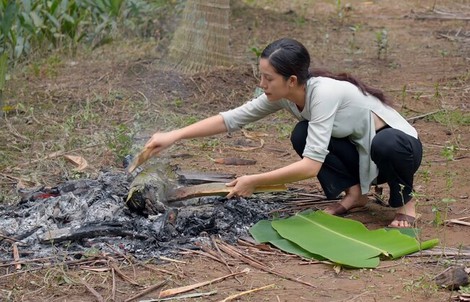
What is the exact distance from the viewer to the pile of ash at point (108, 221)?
438 centimetres

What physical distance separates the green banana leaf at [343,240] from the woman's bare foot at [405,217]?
0.26 meters

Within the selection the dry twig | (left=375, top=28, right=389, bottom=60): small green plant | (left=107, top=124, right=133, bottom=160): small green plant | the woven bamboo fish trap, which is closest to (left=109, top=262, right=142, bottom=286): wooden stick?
the dry twig

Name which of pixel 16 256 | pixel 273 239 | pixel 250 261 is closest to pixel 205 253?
pixel 250 261

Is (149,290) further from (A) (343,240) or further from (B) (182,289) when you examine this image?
(A) (343,240)

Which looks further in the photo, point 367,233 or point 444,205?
point 444,205

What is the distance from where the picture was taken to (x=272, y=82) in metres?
4.43

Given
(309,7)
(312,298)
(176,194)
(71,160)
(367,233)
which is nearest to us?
(312,298)

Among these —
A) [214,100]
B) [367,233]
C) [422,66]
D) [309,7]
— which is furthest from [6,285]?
[309,7]

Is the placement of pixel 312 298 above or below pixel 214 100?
above

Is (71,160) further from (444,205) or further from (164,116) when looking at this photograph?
(444,205)

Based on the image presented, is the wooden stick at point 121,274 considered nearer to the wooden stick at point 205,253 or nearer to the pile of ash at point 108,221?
the pile of ash at point 108,221

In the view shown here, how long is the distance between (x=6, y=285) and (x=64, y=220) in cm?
76

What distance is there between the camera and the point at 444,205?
5102mm

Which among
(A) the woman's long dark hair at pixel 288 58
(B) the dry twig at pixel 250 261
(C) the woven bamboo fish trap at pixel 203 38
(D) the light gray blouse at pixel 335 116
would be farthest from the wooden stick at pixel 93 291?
(C) the woven bamboo fish trap at pixel 203 38
